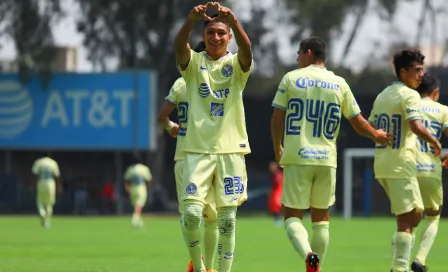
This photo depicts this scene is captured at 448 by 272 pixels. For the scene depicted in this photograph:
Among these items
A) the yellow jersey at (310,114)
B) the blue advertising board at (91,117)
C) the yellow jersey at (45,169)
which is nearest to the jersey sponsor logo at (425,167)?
the yellow jersey at (310,114)

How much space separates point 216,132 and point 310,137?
1050 millimetres

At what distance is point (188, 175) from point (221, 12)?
→ 1522mm

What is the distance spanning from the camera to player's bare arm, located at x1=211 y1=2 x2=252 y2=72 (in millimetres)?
10500

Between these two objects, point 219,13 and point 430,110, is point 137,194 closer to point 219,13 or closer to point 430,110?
point 430,110

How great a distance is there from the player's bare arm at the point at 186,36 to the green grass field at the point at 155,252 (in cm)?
406

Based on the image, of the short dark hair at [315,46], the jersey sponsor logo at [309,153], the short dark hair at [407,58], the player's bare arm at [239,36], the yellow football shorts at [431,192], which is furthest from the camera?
the yellow football shorts at [431,192]

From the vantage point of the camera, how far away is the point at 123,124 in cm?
4994

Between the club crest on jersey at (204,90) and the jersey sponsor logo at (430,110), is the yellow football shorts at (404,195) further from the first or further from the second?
the club crest on jersey at (204,90)

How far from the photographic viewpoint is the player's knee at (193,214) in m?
10.8

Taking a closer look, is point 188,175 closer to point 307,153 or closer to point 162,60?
point 307,153

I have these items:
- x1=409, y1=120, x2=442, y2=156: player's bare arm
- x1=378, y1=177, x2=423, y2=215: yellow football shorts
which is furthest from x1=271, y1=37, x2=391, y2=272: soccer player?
x1=378, y1=177, x2=423, y2=215: yellow football shorts

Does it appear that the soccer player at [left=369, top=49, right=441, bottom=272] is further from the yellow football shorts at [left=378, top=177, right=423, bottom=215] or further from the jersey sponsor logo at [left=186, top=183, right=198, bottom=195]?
the jersey sponsor logo at [left=186, top=183, right=198, bottom=195]

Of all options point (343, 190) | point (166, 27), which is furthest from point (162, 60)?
point (343, 190)

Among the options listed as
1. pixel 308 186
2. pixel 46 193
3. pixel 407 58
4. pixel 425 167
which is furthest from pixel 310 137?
pixel 46 193
